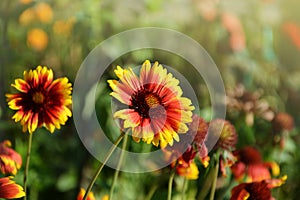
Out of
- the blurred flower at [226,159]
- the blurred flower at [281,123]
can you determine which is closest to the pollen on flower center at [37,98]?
the blurred flower at [226,159]

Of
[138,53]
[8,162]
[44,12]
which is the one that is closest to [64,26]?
[44,12]

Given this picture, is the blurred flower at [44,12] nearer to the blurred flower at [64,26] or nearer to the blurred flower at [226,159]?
the blurred flower at [64,26]

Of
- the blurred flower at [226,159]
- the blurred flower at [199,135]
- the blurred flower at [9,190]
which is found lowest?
the blurred flower at [9,190]

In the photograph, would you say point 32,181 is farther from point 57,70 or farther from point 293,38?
point 293,38

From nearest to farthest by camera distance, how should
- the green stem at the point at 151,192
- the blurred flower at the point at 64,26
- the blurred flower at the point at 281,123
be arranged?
the green stem at the point at 151,192, the blurred flower at the point at 64,26, the blurred flower at the point at 281,123

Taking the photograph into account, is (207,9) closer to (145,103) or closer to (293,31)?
(293,31)

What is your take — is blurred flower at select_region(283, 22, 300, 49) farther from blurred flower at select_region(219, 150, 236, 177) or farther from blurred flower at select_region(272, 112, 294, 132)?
blurred flower at select_region(219, 150, 236, 177)
